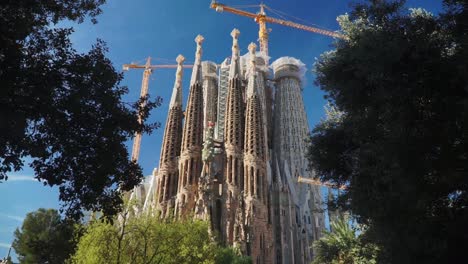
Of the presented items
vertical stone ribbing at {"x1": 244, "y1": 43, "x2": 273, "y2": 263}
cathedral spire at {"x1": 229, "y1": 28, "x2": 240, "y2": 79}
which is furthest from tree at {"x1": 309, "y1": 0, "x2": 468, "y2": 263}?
cathedral spire at {"x1": 229, "y1": 28, "x2": 240, "y2": 79}

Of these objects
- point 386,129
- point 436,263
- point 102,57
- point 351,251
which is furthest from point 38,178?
point 351,251

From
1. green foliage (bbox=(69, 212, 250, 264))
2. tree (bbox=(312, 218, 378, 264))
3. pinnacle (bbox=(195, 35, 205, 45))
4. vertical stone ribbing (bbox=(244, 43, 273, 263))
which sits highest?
pinnacle (bbox=(195, 35, 205, 45))

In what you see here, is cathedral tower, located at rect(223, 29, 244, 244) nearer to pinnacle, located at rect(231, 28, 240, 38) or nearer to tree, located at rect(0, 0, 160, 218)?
pinnacle, located at rect(231, 28, 240, 38)

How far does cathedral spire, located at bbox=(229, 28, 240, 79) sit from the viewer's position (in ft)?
137

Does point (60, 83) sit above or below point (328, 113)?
below

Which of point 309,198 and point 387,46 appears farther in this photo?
point 309,198

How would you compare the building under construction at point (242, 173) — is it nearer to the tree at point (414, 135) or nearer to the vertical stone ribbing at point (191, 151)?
the vertical stone ribbing at point (191, 151)

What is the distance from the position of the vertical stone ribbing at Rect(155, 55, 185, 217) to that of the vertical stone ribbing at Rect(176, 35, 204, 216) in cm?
126

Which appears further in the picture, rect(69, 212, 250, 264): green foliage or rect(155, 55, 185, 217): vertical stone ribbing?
rect(155, 55, 185, 217): vertical stone ribbing

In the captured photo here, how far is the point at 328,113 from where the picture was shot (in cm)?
1317

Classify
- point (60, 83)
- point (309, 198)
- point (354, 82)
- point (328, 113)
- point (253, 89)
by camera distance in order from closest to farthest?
point (60, 83), point (354, 82), point (328, 113), point (253, 89), point (309, 198)

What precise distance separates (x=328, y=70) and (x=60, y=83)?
673 centimetres

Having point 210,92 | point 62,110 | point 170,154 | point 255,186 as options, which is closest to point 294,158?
point 255,186

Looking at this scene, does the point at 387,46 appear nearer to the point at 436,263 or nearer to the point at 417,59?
the point at 417,59
